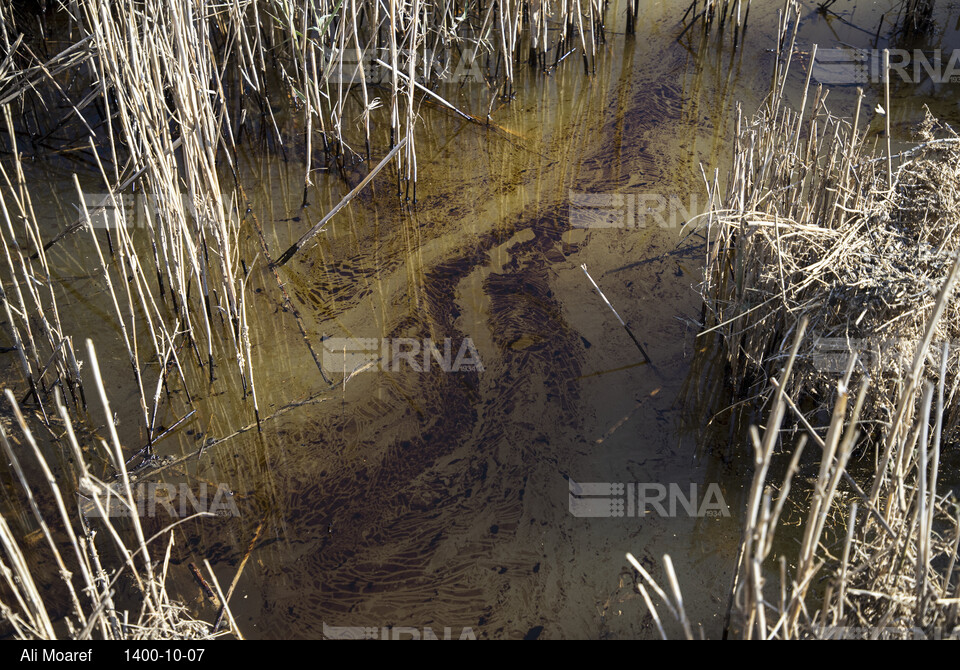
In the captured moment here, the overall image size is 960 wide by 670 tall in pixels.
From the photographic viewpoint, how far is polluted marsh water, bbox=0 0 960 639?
160 cm

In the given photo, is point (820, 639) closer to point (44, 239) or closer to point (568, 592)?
point (568, 592)

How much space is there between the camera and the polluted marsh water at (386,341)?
63.1 inches

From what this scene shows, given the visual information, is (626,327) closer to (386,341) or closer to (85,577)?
(386,341)

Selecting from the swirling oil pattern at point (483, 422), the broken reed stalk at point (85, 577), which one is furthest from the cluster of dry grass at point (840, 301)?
the broken reed stalk at point (85, 577)

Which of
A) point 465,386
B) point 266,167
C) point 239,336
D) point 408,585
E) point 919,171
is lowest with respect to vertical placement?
point 408,585

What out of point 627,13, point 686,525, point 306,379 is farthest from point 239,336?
point 627,13

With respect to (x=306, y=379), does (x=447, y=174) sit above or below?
above

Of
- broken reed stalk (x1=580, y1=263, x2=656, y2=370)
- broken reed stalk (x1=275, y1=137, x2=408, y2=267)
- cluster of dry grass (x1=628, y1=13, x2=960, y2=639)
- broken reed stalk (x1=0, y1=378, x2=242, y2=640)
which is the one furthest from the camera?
broken reed stalk (x1=275, y1=137, x2=408, y2=267)

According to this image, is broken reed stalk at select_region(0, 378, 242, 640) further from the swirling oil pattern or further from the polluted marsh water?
the swirling oil pattern

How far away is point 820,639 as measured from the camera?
1106 mm

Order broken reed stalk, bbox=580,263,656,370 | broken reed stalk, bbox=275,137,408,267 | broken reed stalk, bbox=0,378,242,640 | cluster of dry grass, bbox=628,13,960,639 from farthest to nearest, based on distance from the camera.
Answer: broken reed stalk, bbox=275,137,408,267
broken reed stalk, bbox=580,263,656,370
cluster of dry grass, bbox=628,13,960,639
broken reed stalk, bbox=0,378,242,640

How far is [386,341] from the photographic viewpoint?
7.10 feet

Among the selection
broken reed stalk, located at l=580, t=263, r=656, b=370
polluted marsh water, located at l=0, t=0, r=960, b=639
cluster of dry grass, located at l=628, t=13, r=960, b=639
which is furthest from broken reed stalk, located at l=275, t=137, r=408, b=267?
cluster of dry grass, located at l=628, t=13, r=960, b=639

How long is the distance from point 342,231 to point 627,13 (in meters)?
1.66
